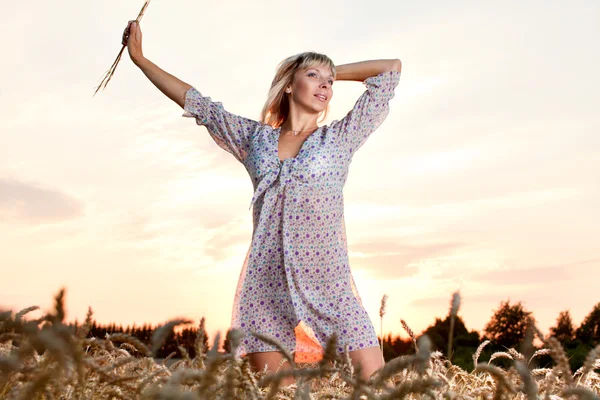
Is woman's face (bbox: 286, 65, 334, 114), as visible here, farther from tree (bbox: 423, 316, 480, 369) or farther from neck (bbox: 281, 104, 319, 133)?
tree (bbox: 423, 316, 480, 369)

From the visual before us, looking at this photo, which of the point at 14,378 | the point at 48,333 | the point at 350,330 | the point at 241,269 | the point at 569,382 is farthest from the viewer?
the point at 241,269

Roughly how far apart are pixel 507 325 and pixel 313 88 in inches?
131

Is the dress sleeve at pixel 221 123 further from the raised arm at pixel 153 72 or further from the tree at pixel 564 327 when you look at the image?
the tree at pixel 564 327

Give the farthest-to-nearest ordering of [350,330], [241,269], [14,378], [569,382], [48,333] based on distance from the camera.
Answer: [241,269] → [350,330] → [14,378] → [569,382] → [48,333]

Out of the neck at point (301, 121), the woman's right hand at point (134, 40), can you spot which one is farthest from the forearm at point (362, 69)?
the woman's right hand at point (134, 40)

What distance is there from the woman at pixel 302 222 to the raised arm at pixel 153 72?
0.19ft

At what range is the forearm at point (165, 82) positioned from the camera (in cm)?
456

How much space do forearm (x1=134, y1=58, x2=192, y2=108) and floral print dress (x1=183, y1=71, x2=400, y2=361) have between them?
61cm

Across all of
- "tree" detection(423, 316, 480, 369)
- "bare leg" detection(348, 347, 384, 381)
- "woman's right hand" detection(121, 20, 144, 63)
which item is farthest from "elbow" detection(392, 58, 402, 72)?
"tree" detection(423, 316, 480, 369)

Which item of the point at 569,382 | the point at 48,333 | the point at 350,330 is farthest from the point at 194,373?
the point at 350,330

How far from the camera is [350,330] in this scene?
158 inches

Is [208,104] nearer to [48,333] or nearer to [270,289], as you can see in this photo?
[270,289]

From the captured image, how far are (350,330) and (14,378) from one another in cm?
279

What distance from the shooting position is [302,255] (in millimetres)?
4066
